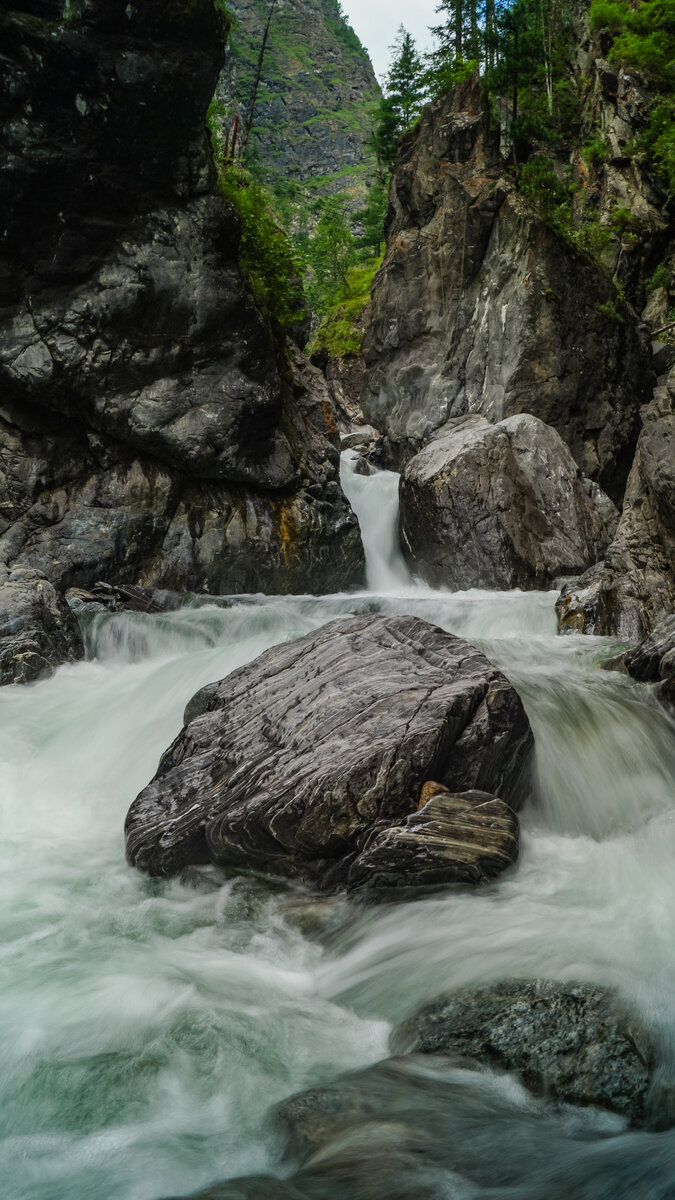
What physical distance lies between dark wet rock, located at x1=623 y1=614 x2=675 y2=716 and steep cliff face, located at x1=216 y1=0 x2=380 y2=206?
81770mm

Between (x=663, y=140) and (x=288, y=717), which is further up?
(x=663, y=140)

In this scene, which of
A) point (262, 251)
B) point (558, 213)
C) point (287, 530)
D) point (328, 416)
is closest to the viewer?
point (287, 530)

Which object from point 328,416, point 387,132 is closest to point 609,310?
point 328,416

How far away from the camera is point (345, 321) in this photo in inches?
1325

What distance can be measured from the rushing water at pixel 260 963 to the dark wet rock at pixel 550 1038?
113 mm

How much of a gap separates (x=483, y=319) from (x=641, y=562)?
40.1 ft

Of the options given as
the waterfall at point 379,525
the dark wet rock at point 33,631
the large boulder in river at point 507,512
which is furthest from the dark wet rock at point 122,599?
the large boulder in river at point 507,512

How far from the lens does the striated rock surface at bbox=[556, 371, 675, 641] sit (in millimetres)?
10633

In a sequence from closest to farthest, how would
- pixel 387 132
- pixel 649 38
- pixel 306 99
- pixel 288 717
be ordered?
1. pixel 288 717
2. pixel 649 38
3. pixel 387 132
4. pixel 306 99

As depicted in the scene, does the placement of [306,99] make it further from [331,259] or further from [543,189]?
[543,189]

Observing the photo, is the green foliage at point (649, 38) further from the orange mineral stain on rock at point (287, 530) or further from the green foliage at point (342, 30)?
the green foliage at point (342, 30)

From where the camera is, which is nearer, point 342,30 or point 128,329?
point 128,329

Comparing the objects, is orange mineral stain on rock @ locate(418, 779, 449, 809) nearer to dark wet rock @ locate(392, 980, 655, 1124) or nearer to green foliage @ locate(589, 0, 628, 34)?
dark wet rock @ locate(392, 980, 655, 1124)

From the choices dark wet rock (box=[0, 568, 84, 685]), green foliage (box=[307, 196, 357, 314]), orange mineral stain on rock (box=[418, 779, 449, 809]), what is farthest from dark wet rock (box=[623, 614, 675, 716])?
green foliage (box=[307, 196, 357, 314])
